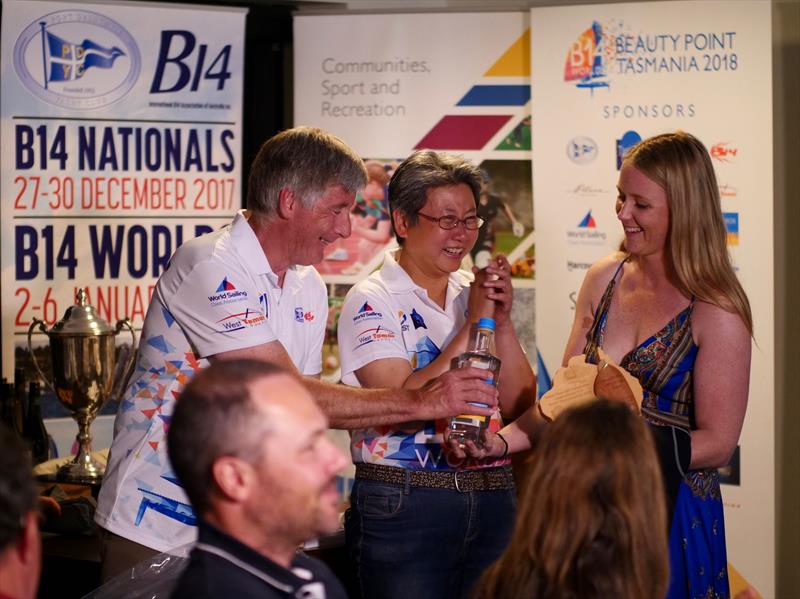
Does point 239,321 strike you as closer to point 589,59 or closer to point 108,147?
point 108,147

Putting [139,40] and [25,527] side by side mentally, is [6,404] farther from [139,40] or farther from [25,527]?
[25,527]

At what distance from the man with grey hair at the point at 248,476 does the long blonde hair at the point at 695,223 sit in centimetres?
117

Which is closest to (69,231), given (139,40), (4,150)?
(4,150)

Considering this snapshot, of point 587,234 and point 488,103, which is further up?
point 488,103

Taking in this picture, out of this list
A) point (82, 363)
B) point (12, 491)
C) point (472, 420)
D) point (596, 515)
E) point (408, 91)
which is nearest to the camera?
point (12, 491)

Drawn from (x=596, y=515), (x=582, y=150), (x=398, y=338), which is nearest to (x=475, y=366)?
(x=398, y=338)

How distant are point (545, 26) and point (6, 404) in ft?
8.73

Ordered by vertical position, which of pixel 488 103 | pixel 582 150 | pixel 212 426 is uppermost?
pixel 488 103

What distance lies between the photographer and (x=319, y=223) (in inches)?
93.6

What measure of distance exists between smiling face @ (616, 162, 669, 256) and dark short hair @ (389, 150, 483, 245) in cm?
39

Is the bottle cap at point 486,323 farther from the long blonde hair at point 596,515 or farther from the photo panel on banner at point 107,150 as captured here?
the photo panel on banner at point 107,150

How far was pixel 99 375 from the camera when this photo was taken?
3.54 metres

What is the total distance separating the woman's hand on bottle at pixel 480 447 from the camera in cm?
234

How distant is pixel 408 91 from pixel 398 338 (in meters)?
2.40
